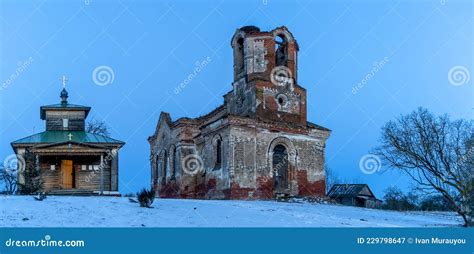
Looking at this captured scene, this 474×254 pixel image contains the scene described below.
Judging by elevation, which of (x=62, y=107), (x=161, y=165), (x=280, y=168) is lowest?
(x=280, y=168)

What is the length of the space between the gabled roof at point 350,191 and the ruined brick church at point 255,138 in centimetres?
1870

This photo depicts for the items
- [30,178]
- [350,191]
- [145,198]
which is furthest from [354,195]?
[145,198]

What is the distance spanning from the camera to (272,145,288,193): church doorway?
3147 centimetres

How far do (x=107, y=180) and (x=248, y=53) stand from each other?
395 inches

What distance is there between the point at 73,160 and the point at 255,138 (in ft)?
32.0

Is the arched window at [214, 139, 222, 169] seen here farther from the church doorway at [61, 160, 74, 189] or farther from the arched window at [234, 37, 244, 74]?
the church doorway at [61, 160, 74, 189]

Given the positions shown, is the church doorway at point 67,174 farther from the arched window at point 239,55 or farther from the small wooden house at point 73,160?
the arched window at point 239,55

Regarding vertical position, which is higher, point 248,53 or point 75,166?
point 248,53

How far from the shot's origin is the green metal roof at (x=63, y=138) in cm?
3154

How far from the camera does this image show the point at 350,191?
51.8 m

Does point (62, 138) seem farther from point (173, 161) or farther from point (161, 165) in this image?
point (161, 165)
